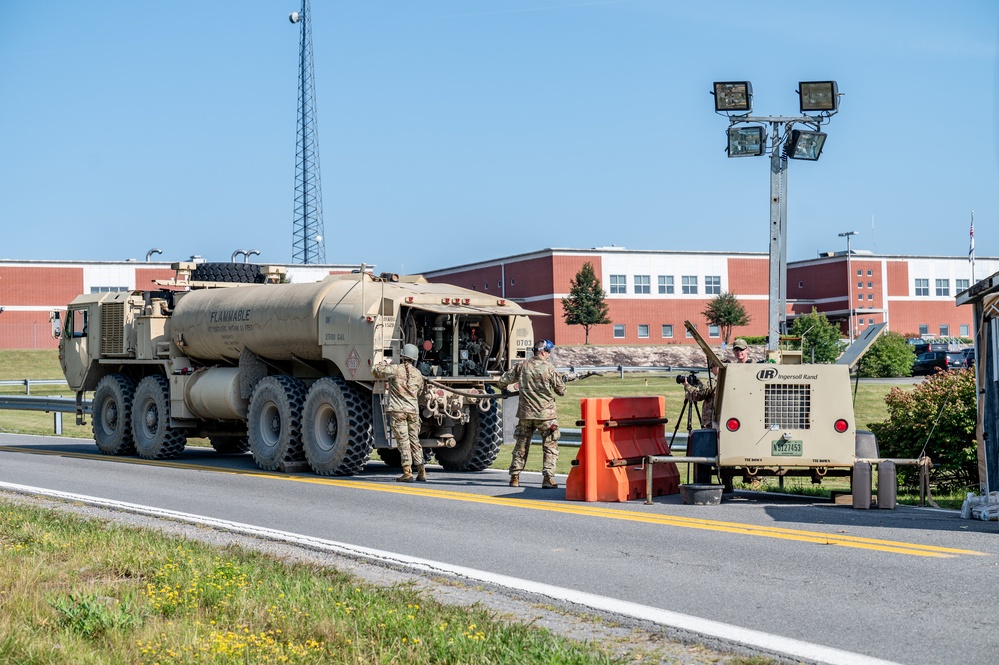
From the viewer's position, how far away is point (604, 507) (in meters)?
13.3

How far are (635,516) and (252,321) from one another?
8.85m

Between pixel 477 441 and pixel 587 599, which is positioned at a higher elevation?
pixel 477 441

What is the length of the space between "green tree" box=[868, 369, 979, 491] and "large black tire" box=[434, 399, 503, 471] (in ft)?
18.6

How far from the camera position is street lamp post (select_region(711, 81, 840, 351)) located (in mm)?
22375

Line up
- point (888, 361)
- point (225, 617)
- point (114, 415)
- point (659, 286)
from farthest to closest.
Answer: point (659, 286) < point (888, 361) < point (114, 415) < point (225, 617)

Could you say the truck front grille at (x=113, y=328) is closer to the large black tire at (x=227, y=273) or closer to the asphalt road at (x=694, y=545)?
the large black tire at (x=227, y=273)

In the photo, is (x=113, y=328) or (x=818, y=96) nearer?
(x=113, y=328)

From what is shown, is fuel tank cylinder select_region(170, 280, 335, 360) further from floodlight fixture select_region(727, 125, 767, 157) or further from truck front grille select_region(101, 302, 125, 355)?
floodlight fixture select_region(727, 125, 767, 157)

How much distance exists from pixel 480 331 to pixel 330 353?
2.48 m

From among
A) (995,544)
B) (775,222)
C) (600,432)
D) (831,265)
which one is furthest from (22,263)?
(995,544)

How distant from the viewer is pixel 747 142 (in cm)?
2297

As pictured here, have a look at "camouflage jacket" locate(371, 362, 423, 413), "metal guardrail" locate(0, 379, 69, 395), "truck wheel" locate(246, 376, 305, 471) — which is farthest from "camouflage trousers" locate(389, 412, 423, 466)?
"metal guardrail" locate(0, 379, 69, 395)

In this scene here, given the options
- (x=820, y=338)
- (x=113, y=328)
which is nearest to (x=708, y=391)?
(x=113, y=328)

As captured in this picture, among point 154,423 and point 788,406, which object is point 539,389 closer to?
point 788,406
